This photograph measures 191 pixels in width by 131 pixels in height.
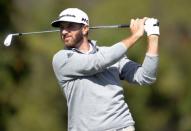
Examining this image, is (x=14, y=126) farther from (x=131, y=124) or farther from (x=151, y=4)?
(x=131, y=124)

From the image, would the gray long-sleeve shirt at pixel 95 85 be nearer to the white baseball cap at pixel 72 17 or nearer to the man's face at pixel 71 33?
the man's face at pixel 71 33

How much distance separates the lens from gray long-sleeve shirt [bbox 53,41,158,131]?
5.58m

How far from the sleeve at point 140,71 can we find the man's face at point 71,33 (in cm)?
34

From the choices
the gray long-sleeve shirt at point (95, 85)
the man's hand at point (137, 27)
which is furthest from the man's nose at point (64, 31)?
the man's hand at point (137, 27)

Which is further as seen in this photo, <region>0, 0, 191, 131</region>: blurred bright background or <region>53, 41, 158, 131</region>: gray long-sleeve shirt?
<region>0, 0, 191, 131</region>: blurred bright background

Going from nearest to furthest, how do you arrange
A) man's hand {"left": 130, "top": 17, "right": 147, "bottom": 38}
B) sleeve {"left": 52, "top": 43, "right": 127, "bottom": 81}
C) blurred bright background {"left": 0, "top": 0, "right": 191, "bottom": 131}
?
sleeve {"left": 52, "top": 43, "right": 127, "bottom": 81} < man's hand {"left": 130, "top": 17, "right": 147, "bottom": 38} < blurred bright background {"left": 0, "top": 0, "right": 191, "bottom": 131}

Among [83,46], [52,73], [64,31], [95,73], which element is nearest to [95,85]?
[95,73]

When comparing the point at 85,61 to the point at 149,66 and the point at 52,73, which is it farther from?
the point at 52,73

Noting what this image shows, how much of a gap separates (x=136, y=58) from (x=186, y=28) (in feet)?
22.7

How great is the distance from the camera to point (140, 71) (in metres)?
5.82

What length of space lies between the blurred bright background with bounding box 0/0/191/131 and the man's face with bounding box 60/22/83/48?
1127cm

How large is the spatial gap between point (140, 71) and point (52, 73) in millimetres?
16215

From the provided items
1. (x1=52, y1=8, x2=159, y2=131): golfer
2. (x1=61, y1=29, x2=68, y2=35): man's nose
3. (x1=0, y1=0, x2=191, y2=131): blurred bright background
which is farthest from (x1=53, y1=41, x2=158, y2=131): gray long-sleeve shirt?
(x1=0, y1=0, x2=191, y2=131): blurred bright background

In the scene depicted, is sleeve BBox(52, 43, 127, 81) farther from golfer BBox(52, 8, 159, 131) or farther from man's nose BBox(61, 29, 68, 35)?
man's nose BBox(61, 29, 68, 35)
